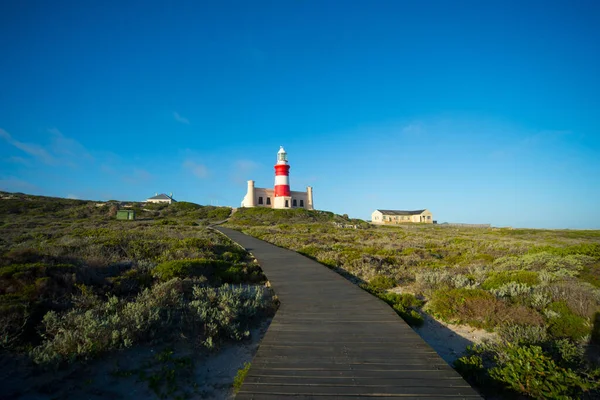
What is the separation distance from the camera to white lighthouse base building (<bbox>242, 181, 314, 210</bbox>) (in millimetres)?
56688

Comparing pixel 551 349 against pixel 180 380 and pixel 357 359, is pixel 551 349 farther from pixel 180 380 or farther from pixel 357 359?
pixel 180 380

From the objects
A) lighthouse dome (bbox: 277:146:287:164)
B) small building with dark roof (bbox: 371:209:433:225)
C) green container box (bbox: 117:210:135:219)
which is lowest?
green container box (bbox: 117:210:135:219)

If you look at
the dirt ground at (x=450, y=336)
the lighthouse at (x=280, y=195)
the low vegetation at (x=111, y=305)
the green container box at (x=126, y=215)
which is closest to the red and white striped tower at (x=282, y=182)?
the lighthouse at (x=280, y=195)

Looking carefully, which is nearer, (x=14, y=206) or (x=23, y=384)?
(x=23, y=384)

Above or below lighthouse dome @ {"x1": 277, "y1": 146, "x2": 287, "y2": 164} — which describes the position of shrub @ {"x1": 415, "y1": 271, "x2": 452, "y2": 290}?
below

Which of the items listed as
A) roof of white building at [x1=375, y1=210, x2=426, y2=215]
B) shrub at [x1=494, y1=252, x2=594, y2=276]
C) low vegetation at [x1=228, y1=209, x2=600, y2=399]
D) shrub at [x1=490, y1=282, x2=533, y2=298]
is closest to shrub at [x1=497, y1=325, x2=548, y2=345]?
low vegetation at [x1=228, y1=209, x2=600, y2=399]

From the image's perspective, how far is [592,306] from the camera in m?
6.40

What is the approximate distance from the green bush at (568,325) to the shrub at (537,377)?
76.1 inches

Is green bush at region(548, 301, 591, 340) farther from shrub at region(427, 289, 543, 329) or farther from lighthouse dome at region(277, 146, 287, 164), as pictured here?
lighthouse dome at region(277, 146, 287, 164)

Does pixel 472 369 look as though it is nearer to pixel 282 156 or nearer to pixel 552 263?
pixel 552 263

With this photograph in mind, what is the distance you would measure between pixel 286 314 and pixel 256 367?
7.22 ft

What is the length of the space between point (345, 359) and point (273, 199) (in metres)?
55.3

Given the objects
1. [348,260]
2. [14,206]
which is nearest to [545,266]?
[348,260]

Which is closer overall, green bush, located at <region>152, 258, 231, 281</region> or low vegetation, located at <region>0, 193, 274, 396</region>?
low vegetation, located at <region>0, 193, 274, 396</region>
